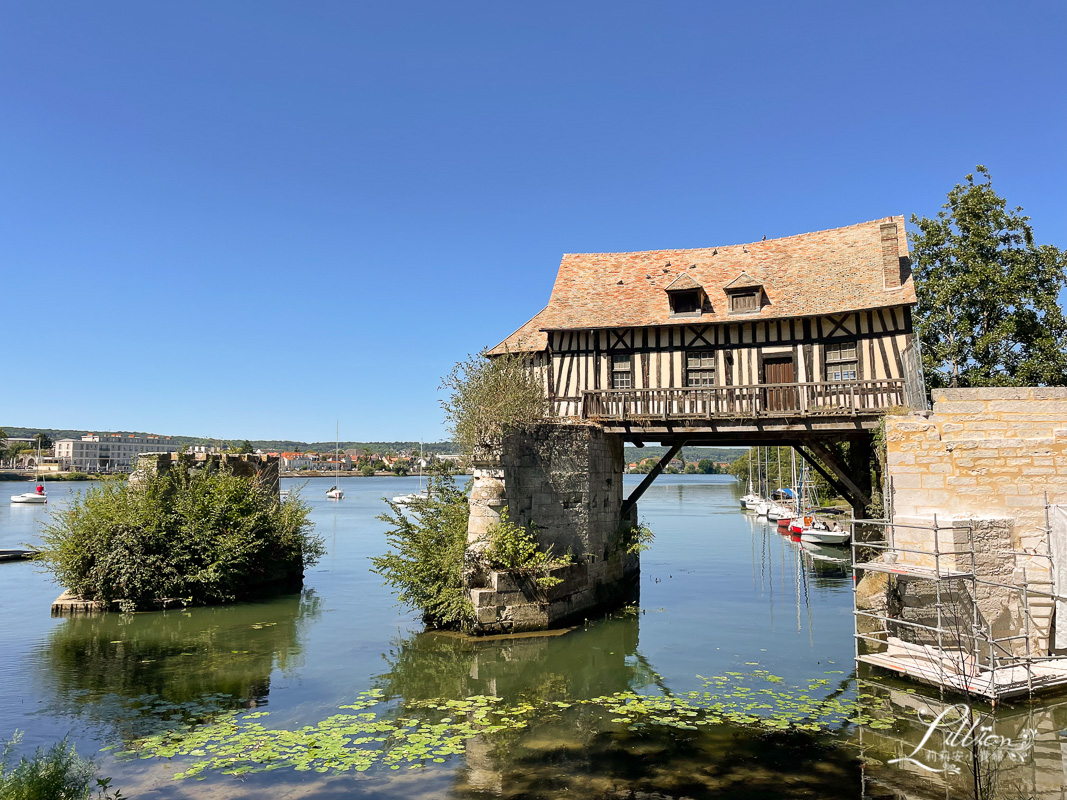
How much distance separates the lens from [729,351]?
16312mm

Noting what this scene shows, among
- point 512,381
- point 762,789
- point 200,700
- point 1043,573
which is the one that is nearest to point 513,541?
point 512,381

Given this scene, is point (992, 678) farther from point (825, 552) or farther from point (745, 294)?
point (825, 552)

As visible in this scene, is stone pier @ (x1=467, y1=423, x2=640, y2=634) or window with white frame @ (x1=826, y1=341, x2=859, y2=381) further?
window with white frame @ (x1=826, y1=341, x2=859, y2=381)

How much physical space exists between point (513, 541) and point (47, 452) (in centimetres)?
16234

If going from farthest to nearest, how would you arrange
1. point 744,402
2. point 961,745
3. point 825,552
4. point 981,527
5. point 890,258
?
point 825,552 → point 744,402 → point 890,258 → point 981,527 → point 961,745

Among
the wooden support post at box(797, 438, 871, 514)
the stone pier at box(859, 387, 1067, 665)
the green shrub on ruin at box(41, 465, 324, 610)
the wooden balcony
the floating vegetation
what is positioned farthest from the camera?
the wooden support post at box(797, 438, 871, 514)

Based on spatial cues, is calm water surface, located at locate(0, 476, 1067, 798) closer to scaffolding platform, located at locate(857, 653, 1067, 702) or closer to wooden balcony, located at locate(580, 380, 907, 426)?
scaffolding platform, located at locate(857, 653, 1067, 702)

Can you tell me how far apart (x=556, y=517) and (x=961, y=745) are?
7723mm

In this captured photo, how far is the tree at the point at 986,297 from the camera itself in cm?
1833

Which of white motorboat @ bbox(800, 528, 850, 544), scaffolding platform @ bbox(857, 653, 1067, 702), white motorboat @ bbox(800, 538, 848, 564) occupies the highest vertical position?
scaffolding platform @ bbox(857, 653, 1067, 702)

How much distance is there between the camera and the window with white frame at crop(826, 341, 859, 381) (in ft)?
50.0

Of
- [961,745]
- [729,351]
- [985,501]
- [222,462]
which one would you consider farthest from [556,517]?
[222,462]

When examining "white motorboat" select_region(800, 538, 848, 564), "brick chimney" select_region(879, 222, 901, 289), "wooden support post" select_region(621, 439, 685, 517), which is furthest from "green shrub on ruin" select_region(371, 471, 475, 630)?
"white motorboat" select_region(800, 538, 848, 564)

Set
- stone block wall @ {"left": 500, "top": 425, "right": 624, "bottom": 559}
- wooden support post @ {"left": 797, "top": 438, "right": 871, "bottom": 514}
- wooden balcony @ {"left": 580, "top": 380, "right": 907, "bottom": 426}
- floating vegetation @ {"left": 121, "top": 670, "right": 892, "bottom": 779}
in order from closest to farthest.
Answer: floating vegetation @ {"left": 121, "top": 670, "right": 892, "bottom": 779}
stone block wall @ {"left": 500, "top": 425, "right": 624, "bottom": 559}
wooden balcony @ {"left": 580, "top": 380, "right": 907, "bottom": 426}
wooden support post @ {"left": 797, "top": 438, "right": 871, "bottom": 514}
